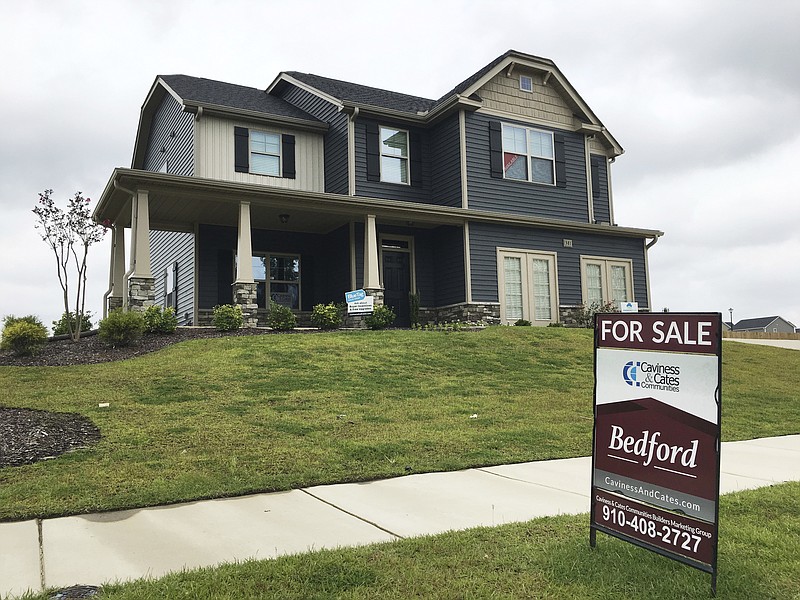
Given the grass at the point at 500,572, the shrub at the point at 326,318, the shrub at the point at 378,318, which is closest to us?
the grass at the point at 500,572

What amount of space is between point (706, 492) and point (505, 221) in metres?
15.6

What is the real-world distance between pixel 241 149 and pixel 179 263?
13.0ft

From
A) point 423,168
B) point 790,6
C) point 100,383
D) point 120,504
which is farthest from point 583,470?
point 423,168

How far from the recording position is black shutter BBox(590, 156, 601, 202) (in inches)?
862

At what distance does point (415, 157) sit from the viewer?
767 inches

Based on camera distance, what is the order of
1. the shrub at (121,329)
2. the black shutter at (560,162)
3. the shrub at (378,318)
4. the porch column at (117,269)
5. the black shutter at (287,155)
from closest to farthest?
the shrub at (121,329) → the shrub at (378,318) → the porch column at (117,269) → the black shutter at (287,155) → the black shutter at (560,162)

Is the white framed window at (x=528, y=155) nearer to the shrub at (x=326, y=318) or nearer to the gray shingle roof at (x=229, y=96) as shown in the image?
the gray shingle roof at (x=229, y=96)

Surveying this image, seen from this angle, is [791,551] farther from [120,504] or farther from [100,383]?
[100,383]

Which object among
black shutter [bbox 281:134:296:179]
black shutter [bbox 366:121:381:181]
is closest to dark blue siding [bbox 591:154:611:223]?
black shutter [bbox 366:121:381:181]

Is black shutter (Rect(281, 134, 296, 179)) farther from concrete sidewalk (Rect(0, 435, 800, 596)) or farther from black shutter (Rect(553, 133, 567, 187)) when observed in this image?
concrete sidewalk (Rect(0, 435, 800, 596))

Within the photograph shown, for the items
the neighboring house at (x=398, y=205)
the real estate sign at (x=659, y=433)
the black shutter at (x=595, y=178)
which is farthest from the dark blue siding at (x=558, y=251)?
the real estate sign at (x=659, y=433)

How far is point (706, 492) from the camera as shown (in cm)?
310

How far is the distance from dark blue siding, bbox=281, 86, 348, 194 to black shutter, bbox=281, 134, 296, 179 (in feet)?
3.53

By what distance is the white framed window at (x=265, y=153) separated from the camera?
1828 centimetres
